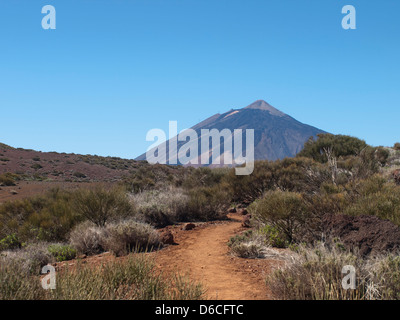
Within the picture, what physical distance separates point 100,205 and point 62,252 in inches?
106

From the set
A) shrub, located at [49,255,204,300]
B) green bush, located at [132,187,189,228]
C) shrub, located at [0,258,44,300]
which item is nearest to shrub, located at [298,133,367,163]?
green bush, located at [132,187,189,228]

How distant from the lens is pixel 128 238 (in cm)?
837

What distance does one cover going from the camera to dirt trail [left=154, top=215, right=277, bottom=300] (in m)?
5.34

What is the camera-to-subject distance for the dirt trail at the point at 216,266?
5340 mm

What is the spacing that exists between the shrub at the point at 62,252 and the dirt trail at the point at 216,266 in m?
2.17

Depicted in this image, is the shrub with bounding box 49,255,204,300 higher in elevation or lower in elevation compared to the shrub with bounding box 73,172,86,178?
lower

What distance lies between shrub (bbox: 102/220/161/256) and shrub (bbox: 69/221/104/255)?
204mm

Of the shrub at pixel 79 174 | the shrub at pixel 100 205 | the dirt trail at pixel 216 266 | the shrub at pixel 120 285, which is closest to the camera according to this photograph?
the shrub at pixel 120 285

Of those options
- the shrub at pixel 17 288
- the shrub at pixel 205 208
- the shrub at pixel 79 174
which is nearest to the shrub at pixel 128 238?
the shrub at pixel 17 288

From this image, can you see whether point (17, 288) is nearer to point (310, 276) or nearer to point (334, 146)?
point (310, 276)

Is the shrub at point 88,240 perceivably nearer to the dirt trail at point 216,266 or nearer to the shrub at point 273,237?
the dirt trail at point 216,266

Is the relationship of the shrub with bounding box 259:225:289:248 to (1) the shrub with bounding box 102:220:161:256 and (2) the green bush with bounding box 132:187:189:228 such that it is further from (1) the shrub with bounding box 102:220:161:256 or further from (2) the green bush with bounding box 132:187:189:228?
(2) the green bush with bounding box 132:187:189:228

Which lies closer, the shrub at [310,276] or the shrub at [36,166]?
the shrub at [310,276]
